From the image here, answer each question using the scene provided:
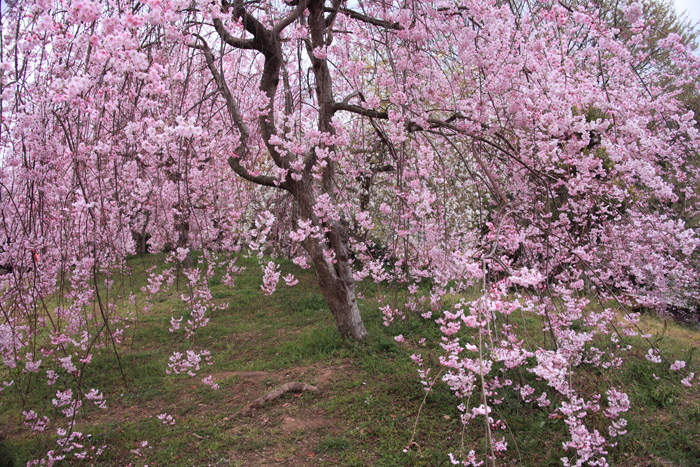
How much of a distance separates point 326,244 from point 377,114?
1556 mm

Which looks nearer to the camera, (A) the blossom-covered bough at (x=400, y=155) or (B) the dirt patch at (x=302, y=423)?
(A) the blossom-covered bough at (x=400, y=155)

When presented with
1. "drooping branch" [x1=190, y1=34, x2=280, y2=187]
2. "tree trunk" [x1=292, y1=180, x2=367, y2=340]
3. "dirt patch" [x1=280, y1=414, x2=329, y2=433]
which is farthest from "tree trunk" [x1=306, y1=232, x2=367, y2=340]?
"dirt patch" [x1=280, y1=414, x2=329, y2=433]

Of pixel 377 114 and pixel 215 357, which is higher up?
pixel 377 114

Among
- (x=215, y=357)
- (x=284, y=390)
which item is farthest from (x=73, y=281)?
(x=284, y=390)

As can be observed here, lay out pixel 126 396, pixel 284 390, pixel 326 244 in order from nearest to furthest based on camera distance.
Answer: pixel 284 390 < pixel 126 396 < pixel 326 244

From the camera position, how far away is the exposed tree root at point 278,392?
12.7 ft

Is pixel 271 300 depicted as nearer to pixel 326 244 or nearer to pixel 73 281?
pixel 326 244

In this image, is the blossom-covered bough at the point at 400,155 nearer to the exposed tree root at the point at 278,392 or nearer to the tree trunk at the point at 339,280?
the tree trunk at the point at 339,280

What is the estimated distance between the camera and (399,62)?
3381 mm

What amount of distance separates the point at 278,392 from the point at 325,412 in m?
0.48

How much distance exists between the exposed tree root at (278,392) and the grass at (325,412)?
0.05 metres

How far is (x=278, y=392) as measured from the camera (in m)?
4.02

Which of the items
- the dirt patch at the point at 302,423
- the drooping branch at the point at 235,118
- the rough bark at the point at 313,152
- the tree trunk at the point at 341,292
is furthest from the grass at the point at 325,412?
the drooping branch at the point at 235,118

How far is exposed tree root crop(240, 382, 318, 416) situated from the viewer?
388cm
